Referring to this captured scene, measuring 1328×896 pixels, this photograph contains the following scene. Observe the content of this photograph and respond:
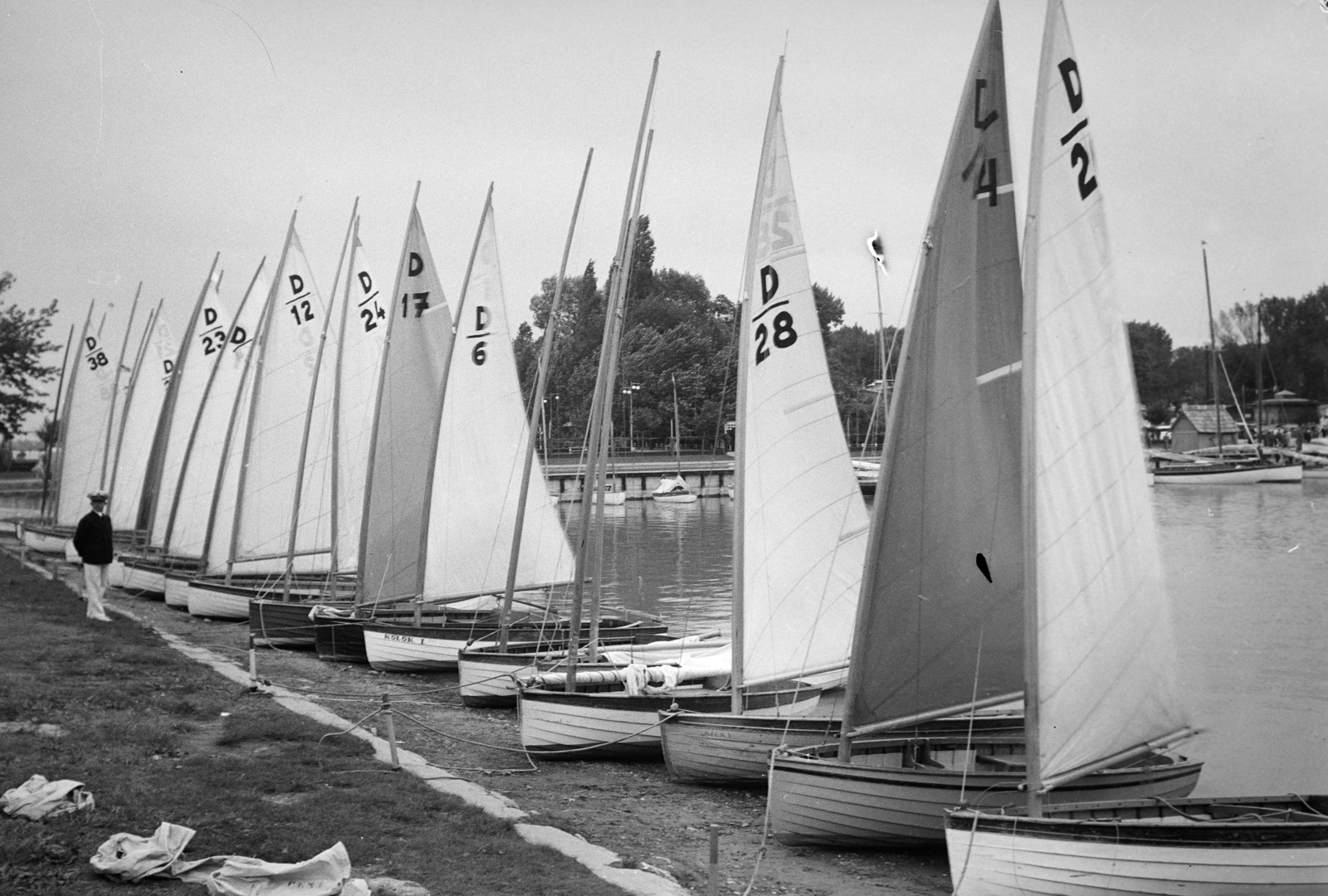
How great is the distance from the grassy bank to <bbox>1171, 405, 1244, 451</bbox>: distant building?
8726cm

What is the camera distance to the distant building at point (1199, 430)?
89625 mm

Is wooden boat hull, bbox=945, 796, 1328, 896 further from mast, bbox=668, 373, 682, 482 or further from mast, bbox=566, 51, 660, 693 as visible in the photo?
mast, bbox=668, 373, 682, 482

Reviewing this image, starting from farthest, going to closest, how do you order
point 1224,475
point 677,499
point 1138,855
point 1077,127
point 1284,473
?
1. point 677,499
2. point 1224,475
3. point 1284,473
4. point 1077,127
5. point 1138,855

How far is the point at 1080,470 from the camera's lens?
10.1m

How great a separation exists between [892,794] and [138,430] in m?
36.3

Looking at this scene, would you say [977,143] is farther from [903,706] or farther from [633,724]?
[633,724]

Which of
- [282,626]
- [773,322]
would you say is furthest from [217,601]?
[773,322]

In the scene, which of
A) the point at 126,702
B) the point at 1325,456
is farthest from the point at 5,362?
the point at 1325,456

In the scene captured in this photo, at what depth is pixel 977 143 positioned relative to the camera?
1118cm

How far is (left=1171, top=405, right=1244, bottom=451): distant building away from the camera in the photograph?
89.6m

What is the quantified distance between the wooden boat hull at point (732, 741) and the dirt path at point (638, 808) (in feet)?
0.72

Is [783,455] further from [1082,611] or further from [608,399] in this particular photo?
[1082,611]

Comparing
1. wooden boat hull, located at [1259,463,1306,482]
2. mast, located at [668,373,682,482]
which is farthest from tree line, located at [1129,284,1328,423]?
mast, located at [668,373,682,482]

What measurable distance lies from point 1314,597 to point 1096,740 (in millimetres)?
26758
